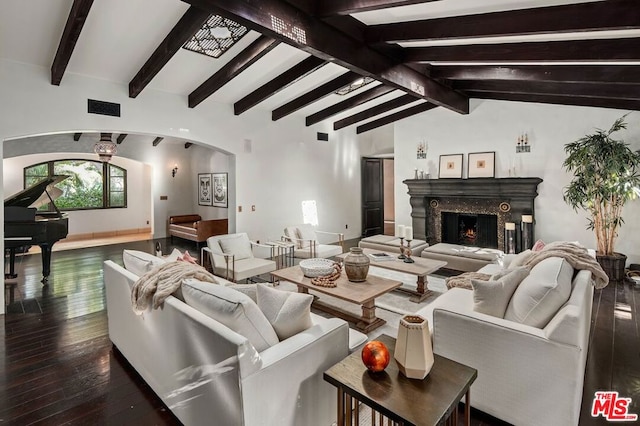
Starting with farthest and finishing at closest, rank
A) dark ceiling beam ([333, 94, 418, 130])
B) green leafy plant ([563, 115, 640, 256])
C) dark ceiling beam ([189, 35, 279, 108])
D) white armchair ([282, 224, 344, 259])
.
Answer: dark ceiling beam ([333, 94, 418, 130])
white armchair ([282, 224, 344, 259])
green leafy plant ([563, 115, 640, 256])
dark ceiling beam ([189, 35, 279, 108])

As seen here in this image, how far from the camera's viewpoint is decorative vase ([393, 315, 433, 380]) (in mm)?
1464

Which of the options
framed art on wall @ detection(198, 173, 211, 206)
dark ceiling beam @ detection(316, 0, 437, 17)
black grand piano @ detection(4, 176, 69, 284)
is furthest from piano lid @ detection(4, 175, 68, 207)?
dark ceiling beam @ detection(316, 0, 437, 17)

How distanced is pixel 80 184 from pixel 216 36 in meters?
7.77

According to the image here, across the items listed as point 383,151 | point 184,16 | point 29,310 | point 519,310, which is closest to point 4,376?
point 29,310

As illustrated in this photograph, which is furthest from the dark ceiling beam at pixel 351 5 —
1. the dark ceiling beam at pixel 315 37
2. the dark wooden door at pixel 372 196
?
the dark wooden door at pixel 372 196

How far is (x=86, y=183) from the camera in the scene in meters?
9.20

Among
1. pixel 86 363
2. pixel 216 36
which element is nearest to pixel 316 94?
pixel 216 36

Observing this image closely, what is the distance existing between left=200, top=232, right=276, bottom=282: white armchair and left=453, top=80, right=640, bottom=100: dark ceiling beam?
14.6 feet

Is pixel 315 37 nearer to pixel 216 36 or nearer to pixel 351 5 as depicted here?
pixel 351 5

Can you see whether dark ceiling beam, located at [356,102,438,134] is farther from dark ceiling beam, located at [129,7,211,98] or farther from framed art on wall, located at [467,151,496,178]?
dark ceiling beam, located at [129,7,211,98]

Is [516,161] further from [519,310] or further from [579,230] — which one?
[519,310]

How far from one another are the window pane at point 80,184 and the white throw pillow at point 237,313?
9.20m

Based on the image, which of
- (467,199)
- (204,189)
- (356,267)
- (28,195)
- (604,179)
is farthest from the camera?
(204,189)

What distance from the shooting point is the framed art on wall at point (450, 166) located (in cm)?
660
